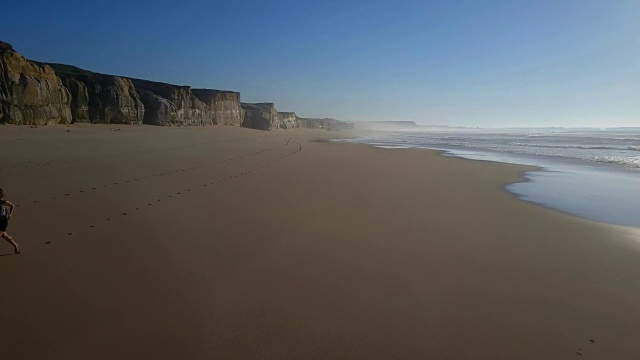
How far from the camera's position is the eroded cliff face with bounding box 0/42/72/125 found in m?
23.4

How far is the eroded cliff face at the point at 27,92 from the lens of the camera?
2342 centimetres

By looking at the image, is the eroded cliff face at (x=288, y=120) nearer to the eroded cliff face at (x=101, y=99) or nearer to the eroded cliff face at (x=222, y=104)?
the eroded cliff face at (x=222, y=104)

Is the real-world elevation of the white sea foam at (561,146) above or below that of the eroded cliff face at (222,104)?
below

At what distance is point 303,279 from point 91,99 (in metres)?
40.0

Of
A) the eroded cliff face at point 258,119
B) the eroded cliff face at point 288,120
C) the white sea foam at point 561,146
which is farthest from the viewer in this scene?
the eroded cliff face at point 288,120

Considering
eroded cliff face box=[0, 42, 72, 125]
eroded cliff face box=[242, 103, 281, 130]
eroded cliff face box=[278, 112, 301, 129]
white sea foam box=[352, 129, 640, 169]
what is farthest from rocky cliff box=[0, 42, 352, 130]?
white sea foam box=[352, 129, 640, 169]

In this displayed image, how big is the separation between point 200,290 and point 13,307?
1603mm

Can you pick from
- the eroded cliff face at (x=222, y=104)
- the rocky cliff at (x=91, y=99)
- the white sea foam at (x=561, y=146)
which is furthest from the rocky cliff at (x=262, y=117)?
the white sea foam at (x=561, y=146)

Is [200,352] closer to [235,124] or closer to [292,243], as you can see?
[292,243]

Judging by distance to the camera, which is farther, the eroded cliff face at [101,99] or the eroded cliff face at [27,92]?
the eroded cliff face at [101,99]

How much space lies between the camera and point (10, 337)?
2.74 m

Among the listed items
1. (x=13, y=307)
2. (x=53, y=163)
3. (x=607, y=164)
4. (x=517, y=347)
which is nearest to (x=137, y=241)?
(x=13, y=307)

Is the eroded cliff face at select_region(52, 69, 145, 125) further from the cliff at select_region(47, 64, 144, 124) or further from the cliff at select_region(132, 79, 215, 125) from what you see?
the cliff at select_region(132, 79, 215, 125)

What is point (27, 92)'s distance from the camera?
81.5ft
